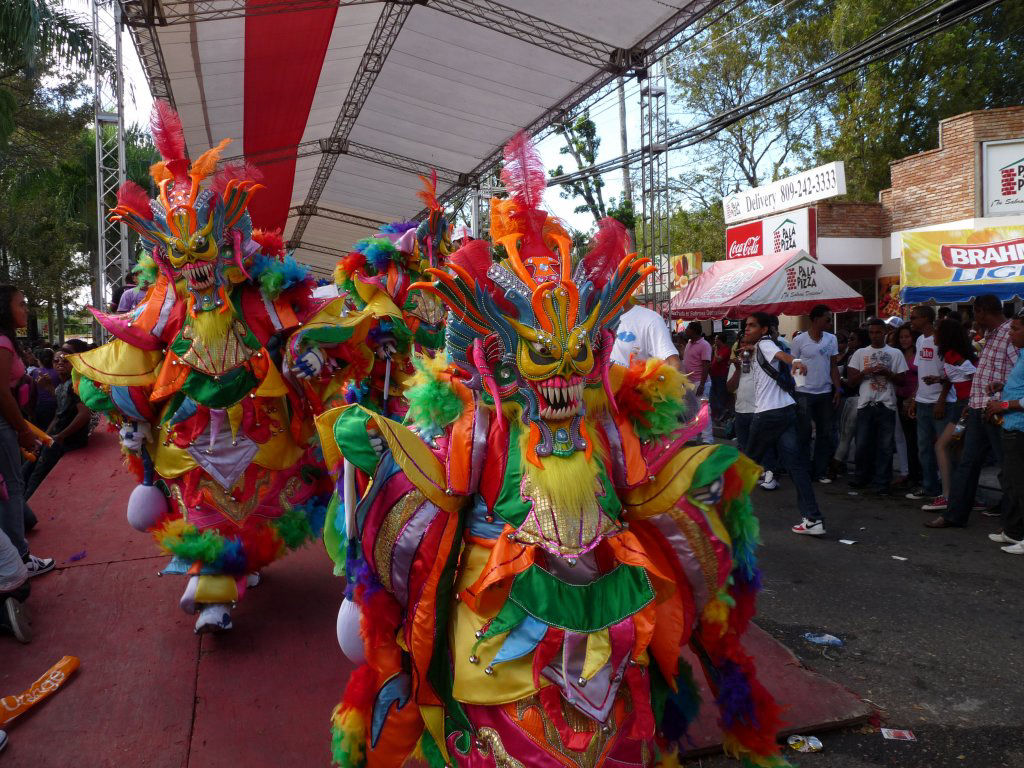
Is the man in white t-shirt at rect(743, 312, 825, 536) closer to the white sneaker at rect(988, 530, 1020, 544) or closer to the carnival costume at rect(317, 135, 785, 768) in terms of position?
the white sneaker at rect(988, 530, 1020, 544)

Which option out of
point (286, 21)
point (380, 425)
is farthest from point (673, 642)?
point (286, 21)

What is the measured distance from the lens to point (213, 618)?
3.56m

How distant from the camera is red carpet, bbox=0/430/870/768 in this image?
2.86 m

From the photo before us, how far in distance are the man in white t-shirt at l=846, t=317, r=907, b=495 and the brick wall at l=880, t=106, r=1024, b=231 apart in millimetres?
10080

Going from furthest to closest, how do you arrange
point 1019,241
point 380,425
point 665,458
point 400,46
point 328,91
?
point 328,91 → point 400,46 → point 1019,241 → point 665,458 → point 380,425

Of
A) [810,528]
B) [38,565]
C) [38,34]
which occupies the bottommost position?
[810,528]

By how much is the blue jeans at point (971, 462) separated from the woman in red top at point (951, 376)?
33cm

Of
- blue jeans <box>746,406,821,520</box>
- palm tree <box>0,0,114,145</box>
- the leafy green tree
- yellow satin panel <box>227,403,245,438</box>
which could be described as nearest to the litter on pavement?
yellow satin panel <box>227,403,245,438</box>

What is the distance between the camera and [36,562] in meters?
4.72

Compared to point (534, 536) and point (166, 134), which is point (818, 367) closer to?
point (166, 134)

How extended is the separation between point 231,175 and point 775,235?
687 inches

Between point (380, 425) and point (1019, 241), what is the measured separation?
8069mm

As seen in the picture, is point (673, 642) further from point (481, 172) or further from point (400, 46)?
point (481, 172)

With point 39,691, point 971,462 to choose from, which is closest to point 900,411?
point 971,462
